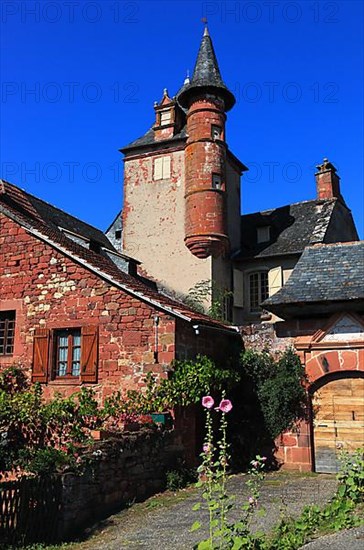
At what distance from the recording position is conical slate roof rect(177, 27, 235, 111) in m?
22.4

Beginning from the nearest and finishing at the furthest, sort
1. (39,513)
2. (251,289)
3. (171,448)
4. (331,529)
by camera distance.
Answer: (331,529), (39,513), (171,448), (251,289)

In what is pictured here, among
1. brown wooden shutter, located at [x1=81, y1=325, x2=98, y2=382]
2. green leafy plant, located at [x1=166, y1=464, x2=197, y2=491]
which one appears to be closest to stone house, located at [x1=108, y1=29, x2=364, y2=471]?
brown wooden shutter, located at [x1=81, y1=325, x2=98, y2=382]

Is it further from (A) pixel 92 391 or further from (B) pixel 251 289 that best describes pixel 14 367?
(B) pixel 251 289

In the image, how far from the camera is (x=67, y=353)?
1340 cm

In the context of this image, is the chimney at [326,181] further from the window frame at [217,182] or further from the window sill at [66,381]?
the window sill at [66,381]

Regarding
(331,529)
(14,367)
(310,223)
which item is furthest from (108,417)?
(310,223)

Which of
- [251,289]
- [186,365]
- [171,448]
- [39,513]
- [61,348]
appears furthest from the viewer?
[251,289]

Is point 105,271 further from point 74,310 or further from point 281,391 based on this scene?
point 281,391

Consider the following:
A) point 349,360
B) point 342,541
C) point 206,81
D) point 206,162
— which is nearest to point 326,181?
point 206,162

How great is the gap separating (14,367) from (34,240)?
317cm

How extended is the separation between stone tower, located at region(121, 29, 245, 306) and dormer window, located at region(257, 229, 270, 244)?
109 centimetres

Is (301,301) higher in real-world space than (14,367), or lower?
higher

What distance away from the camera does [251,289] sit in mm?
24297

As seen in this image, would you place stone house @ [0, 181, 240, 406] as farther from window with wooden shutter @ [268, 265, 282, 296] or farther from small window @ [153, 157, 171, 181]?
small window @ [153, 157, 171, 181]
